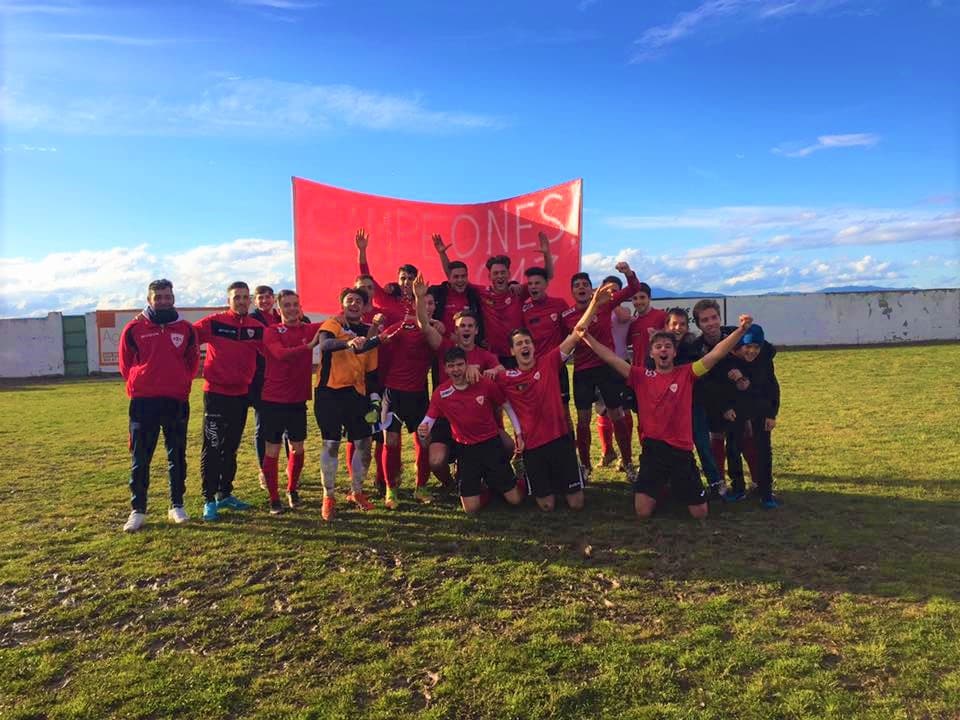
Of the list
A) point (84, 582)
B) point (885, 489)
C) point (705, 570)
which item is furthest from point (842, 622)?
point (84, 582)

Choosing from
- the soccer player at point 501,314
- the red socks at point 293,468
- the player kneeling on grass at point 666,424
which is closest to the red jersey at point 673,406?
the player kneeling on grass at point 666,424

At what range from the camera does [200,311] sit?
2422 cm

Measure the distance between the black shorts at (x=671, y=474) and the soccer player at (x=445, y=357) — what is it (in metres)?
1.31

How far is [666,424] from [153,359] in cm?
473

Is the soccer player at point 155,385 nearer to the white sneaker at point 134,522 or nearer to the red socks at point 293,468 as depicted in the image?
the white sneaker at point 134,522

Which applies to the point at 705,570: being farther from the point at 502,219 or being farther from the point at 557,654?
the point at 502,219

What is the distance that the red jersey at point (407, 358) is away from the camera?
636cm

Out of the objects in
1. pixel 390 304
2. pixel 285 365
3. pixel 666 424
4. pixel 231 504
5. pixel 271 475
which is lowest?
pixel 231 504

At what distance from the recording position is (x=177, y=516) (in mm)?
5707

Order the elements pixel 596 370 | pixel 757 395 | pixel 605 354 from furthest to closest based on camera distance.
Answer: pixel 596 370
pixel 757 395
pixel 605 354

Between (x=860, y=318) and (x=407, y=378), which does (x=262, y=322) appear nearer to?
(x=407, y=378)

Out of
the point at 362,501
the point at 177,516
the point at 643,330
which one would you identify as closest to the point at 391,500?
the point at 362,501

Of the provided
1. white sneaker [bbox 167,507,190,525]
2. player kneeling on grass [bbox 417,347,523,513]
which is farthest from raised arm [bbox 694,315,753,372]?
white sneaker [bbox 167,507,190,525]

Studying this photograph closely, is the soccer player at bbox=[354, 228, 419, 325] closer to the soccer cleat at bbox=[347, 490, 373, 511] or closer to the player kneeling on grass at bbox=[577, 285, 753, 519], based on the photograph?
the soccer cleat at bbox=[347, 490, 373, 511]
